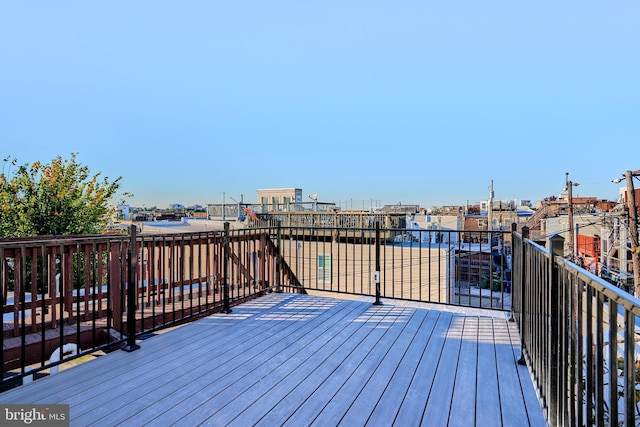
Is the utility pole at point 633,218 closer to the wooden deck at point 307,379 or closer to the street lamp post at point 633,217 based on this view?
the street lamp post at point 633,217

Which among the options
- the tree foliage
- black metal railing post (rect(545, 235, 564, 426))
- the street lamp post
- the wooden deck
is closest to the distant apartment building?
the tree foliage

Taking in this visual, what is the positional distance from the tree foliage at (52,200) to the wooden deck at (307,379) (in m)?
5.37

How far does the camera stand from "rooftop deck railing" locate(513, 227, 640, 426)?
2.70ft

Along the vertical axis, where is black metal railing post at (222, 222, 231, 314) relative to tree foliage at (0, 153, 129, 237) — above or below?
below

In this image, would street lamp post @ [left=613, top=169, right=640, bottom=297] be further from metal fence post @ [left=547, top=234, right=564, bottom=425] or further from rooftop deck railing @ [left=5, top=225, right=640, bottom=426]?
metal fence post @ [left=547, top=234, right=564, bottom=425]

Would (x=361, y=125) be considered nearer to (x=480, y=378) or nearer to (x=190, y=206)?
(x=480, y=378)

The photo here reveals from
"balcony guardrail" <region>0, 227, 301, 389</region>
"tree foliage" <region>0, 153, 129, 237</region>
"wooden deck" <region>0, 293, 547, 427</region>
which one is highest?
"tree foliage" <region>0, 153, 129, 237</region>

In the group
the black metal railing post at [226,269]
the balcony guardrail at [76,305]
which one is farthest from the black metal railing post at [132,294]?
the black metal railing post at [226,269]

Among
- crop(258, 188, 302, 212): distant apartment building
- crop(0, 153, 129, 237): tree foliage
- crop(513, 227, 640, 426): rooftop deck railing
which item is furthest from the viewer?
crop(258, 188, 302, 212): distant apartment building

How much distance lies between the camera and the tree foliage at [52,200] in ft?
22.1

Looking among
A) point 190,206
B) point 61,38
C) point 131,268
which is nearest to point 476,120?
point 61,38

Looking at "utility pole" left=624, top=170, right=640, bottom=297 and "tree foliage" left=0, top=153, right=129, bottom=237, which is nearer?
"tree foliage" left=0, top=153, right=129, bottom=237

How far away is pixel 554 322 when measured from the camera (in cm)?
157

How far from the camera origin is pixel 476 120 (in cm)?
1856
